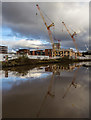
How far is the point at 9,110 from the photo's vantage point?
388 centimetres

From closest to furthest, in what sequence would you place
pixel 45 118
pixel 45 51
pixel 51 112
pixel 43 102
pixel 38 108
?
pixel 45 118 → pixel 51 112 → pixel 38 108 → pixel 43 102 → pixel 45 51

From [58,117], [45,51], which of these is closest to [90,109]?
[58,117]

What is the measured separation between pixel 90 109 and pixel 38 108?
2083mm

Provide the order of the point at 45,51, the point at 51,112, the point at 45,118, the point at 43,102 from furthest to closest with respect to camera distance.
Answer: the point at 45,51 < the point at 43,102 < the point at 51,112 < the point at 45,118

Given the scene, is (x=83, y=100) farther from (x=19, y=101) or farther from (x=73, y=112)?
(x=19, y=101)

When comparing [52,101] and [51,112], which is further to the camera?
[52,101]

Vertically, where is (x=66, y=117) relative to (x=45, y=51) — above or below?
below

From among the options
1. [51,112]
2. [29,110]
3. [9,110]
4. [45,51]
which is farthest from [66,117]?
[45,51]

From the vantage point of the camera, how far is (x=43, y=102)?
4.47 meters

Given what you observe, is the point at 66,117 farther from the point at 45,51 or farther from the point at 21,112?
the point at 45,51

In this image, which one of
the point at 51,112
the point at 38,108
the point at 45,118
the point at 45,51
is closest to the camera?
Result: the point at 45,118

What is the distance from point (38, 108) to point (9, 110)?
1.17 meters

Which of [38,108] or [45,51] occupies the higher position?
[45,51]

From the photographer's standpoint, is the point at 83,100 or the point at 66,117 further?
the point at 83,100
